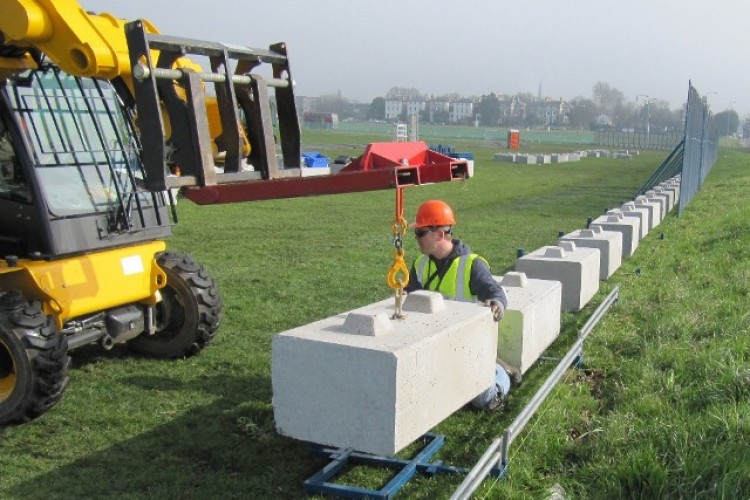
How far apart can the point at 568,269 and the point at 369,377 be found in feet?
16.5

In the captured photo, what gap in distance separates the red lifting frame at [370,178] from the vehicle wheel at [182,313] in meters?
2.06

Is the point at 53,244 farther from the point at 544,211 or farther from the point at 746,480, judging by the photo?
the point at 544,211

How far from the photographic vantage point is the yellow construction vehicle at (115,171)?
4.88 meters

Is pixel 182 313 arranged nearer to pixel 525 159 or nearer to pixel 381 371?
pixel 381 371

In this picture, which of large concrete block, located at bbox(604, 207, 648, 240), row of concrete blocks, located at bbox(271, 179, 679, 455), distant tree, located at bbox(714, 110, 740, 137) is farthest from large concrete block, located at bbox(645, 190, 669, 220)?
distant tree, located at bbox(714, 110, 740, 137)

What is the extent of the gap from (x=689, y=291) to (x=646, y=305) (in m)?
0.74

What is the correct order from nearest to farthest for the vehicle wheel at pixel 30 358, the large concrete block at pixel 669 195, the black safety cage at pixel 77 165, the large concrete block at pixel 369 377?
1. the large concrete block at pixel 369 377
2. the vehicle wheel at pixel 30 358
3. the black safety cage at pixel 77 165
4. the large concrete block at pixel 669 195

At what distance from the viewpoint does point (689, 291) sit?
948 centimetres

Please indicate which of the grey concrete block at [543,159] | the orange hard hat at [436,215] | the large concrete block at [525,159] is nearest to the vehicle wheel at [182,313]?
the orange hard hat at [436,215]

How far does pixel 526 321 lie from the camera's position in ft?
20.5

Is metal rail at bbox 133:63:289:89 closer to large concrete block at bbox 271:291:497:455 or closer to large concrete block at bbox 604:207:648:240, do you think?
large concrete block at bbox 271:291:497:455

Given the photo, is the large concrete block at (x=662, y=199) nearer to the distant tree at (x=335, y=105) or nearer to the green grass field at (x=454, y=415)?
the green grass field at (x=454, y=415)

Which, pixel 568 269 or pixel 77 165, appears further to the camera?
pixel 568 269

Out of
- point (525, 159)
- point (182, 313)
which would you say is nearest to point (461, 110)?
point (525, 159)
